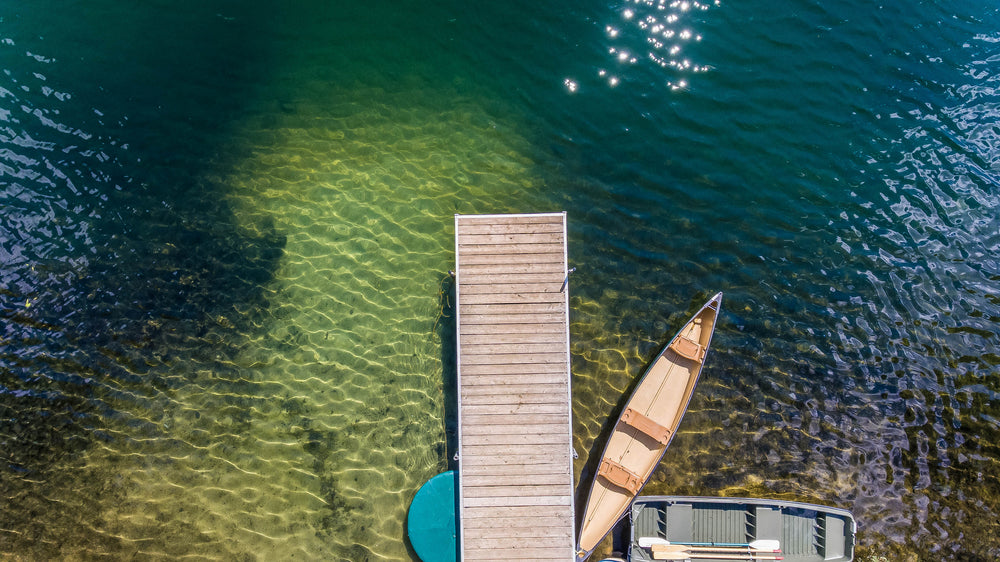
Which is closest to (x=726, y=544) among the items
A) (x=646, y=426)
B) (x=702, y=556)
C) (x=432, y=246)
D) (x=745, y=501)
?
(x=702, y=556)

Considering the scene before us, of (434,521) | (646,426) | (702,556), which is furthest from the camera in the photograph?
(646,426)

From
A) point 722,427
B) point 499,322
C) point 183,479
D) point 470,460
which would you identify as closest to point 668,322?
point 722,427

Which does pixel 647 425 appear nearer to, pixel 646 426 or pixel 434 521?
pixel 646 426

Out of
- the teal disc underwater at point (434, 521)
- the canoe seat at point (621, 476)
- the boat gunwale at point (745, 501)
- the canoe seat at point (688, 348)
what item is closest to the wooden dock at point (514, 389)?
the teal disc underwater at point (434, 521)

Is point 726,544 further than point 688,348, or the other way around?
point 688,348

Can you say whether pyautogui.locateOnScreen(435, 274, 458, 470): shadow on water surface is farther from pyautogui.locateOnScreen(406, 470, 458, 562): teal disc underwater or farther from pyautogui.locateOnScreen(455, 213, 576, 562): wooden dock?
pyautogui.locateOnScreen(455, 213, 576, 562): wooden dock

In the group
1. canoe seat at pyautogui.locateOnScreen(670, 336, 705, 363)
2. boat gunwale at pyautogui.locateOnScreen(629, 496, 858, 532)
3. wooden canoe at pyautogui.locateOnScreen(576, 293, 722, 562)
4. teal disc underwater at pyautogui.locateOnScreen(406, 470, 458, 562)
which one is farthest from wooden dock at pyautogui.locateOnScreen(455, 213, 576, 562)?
canoe seat at pyautogui.locateOnScreen(670, 336, 705, 363)

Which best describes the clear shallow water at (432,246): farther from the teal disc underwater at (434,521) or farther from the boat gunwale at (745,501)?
the boat gunwale at (745,501)

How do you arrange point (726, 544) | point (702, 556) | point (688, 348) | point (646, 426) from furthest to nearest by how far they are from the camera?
point (688, 348) → point (646, 426) → point (726, 544) → point (702, 556)
